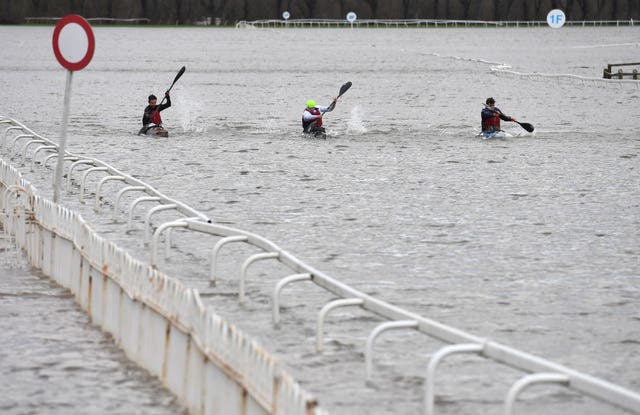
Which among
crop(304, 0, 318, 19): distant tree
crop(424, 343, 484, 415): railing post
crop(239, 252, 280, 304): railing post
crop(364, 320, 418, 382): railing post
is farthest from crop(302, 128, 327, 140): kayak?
crop(304, 0, 318, 19): distant tree

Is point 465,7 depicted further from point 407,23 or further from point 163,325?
point 163,325

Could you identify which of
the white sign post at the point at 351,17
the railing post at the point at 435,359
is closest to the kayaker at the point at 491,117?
the railing post at the point at 435,359

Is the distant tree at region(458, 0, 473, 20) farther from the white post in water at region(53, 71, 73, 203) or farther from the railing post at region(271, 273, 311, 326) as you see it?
the railing post at region(271, 273, 311, 326)

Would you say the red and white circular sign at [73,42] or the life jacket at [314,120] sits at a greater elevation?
the red and white circular sign at [73,42]

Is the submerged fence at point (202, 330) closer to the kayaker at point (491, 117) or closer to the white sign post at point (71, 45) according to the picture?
the white sign post at point (71, 45)

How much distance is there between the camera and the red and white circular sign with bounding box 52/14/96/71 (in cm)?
1580

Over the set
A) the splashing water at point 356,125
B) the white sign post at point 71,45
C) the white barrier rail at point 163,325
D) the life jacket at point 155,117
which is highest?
the white sign post at point 71,45

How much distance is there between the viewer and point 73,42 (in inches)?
626

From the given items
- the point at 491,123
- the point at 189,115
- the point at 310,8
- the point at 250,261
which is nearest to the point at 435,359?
the point at 250,261

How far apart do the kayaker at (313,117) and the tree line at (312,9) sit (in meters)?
123

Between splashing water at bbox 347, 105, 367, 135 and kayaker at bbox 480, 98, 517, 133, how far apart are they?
333 centimetres

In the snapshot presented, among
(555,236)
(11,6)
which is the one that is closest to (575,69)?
(555,236)

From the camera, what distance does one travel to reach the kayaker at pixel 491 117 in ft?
103

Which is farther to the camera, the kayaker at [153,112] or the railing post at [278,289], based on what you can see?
the kayaker at [153,112]
